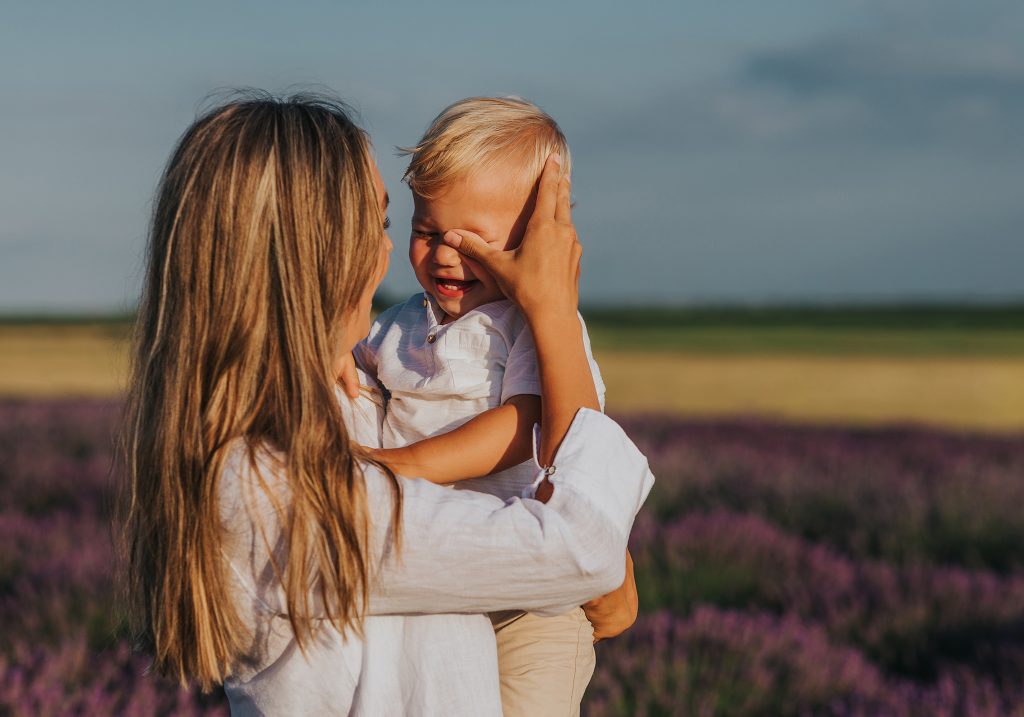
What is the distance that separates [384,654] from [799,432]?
9.36 meters

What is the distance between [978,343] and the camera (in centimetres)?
5069

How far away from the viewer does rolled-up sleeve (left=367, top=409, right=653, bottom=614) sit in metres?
1.41

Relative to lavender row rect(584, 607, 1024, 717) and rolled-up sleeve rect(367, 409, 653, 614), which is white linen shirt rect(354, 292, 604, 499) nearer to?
rolled-up sleeve rect(367, 409, 653, 614)

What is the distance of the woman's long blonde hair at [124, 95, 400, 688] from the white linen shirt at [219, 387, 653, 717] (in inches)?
1.3

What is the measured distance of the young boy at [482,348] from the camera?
174 centimetres

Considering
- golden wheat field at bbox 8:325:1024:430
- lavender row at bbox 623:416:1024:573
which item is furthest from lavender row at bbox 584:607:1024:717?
golden wheat field at bbox 8:325:1024:430

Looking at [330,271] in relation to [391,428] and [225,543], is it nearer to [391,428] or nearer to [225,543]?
[225,543]

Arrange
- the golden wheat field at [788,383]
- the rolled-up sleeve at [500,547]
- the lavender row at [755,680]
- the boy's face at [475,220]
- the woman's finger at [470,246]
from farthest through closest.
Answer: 1. the golden wheat field at [788,383]
2. the lavender row at [755,680]
3. the boy's face at [475,220]
4. the woman's finger at [470,246]
5. the rolled-up sleeve at [500,547]

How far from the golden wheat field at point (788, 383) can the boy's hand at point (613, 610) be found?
11.5 metres

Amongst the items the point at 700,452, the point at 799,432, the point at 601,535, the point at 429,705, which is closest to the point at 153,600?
the point at 429,705

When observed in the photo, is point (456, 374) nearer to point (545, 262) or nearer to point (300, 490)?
point (545, 262)

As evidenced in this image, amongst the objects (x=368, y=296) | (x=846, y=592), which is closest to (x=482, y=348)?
(x=368, y=296)

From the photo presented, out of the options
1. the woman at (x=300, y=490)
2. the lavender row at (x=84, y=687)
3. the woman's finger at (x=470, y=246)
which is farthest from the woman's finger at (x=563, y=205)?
the lavender row at (x=84, y=687)

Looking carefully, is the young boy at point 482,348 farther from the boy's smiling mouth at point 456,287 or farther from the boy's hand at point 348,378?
the boy's hand at point 348,378
